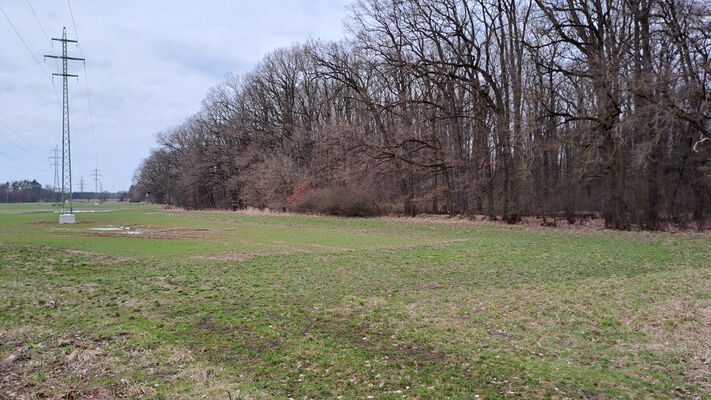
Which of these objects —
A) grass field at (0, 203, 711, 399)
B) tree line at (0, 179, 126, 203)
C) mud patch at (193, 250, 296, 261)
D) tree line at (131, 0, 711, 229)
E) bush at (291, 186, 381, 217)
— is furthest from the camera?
tree line at (0, 179, 126, 203)

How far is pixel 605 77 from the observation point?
788 inches

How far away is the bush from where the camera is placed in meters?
Answer: 34.9

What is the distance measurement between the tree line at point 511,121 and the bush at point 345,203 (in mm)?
146

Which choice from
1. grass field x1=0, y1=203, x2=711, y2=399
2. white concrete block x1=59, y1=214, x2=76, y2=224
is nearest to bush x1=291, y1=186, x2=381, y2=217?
white concrete block x1=59, y1=214, x2=76, y2=224

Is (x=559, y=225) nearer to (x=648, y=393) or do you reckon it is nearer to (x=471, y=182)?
(x=471, y=182)

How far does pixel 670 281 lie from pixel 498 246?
7112 millimetres

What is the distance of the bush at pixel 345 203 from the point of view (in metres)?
34.9

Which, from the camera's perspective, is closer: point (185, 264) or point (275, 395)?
point (275, 395)

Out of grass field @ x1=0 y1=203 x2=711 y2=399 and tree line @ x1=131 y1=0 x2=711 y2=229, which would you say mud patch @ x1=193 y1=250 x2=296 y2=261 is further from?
tree line @ x1=131 y1=0 x2=711 y2=229

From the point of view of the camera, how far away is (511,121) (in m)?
26.6

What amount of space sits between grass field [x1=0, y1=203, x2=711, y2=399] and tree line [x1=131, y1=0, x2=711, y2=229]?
393 inches

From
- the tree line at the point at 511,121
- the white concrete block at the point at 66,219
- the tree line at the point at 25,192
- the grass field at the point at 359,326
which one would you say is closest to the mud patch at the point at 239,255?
the grass field at the point at 359,326

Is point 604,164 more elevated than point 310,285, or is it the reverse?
point 604,164

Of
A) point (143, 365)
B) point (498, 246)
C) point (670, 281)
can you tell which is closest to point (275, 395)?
point (143, 365)
